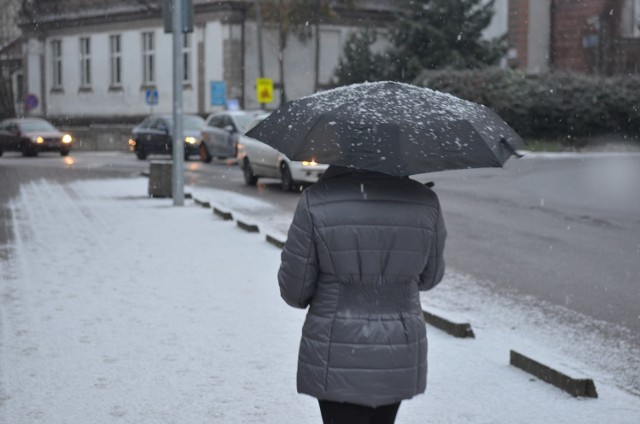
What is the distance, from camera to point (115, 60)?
60.7m

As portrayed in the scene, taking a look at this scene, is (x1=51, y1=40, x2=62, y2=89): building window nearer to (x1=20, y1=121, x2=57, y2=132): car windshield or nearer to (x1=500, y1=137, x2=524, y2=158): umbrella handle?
(x1=20, y1=121, x2=57, y2=132): car windshield

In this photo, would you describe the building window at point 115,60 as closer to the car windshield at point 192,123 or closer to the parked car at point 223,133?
the car windshield at point 192,123

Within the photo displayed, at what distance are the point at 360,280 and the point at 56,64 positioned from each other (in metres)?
62.9

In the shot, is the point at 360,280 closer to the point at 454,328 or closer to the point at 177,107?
the point at 454,328

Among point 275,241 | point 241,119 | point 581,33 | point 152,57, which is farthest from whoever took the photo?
point 152,57

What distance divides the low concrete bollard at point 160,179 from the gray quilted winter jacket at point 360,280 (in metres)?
16.5

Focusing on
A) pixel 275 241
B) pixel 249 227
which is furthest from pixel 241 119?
pixel 275 241

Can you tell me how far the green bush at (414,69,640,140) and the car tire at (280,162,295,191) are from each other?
55.7 feet

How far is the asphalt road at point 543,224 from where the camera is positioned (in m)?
10.3

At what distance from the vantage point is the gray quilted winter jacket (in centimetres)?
377

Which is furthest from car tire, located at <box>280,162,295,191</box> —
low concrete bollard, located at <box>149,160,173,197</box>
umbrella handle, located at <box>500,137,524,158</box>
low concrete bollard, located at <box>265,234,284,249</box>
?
umbrella handle, located at <box>500,137,524,158</box>

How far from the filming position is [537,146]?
37969 millimetres

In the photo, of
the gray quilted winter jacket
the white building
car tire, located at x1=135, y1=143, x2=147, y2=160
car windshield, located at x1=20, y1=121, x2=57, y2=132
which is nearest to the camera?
the gray quilted winter jacket

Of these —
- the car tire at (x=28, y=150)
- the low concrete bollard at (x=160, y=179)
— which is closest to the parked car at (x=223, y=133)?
the car tire at (x=28, y=150)
